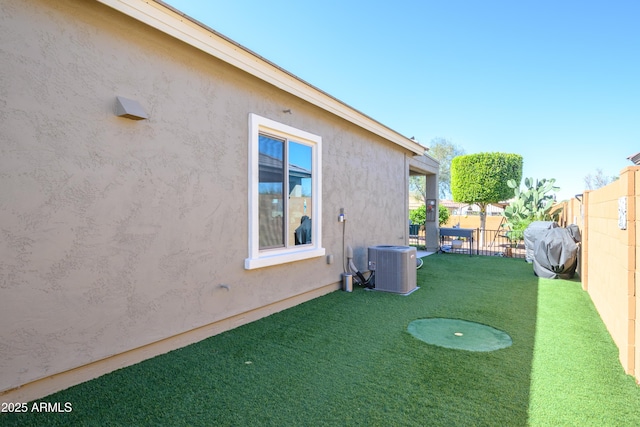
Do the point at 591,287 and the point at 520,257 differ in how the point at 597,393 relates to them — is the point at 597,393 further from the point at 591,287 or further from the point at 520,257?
the point at 520,257

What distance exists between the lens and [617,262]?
4.00m

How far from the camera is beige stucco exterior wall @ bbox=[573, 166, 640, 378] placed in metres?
3.28

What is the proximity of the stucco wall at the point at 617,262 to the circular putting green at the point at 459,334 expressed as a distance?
1.16 m

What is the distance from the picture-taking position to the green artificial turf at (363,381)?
8.32ft

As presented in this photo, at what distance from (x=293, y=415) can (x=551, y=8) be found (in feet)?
46.1

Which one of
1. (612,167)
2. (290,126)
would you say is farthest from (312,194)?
(612,167)

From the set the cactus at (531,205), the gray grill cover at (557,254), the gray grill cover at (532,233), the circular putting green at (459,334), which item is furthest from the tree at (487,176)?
the circular putting green at (459,334)

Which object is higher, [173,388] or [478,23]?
[478,23]

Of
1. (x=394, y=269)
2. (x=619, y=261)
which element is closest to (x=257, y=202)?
(x=394, y=269)

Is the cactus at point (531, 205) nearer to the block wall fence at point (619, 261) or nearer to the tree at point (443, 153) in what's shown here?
the block wall fence at point (619, 261)

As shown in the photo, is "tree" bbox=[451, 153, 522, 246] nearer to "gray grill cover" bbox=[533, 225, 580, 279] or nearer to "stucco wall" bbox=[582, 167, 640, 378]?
"gray grill cover" bbox=[533, 225, 580, 279]

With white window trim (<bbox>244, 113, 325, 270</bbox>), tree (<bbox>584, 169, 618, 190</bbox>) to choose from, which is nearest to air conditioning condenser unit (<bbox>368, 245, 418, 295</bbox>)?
white window trim (<bbox>244, 113, 325, 270</bbox>)

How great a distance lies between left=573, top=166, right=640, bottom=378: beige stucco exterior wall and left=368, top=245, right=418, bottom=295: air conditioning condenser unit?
303 centimetres

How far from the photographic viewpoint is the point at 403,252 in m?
6.61
